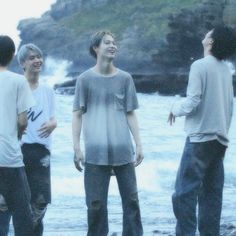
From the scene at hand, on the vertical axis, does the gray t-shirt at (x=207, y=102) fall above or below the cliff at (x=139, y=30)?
above

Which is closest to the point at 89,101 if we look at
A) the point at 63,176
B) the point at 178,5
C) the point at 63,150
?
the point at 63,176

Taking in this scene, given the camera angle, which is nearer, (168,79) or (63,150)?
(63,150)

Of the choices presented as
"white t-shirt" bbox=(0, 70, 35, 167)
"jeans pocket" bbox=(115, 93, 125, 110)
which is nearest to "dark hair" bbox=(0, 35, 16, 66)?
"white t-shirt" bbox=(0, 70, 35, 167)

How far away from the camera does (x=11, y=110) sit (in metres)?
5.02

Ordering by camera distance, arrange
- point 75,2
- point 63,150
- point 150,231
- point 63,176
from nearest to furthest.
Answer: point 150,231, point 63,176, point 63,150, point 75,2

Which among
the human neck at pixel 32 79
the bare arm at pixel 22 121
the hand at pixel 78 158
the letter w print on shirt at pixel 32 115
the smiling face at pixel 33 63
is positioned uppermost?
the smiling face at pixel 33 63

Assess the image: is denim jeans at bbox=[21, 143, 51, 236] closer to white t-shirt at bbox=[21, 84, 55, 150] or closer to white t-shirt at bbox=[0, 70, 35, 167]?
white t-shirt at bbox=[21, 84, 55, 150]

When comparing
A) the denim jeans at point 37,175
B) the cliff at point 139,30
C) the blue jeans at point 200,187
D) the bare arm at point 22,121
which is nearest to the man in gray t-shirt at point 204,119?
the blue jeans at point 200,187

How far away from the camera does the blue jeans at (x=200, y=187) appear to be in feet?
18.5

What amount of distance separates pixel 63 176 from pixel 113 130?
355 inches

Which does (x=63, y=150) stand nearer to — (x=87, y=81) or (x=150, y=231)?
(x=150, y=231)

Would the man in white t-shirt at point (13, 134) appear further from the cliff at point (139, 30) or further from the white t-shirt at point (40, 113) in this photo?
the cliff at point (139, 30)

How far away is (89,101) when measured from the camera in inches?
222

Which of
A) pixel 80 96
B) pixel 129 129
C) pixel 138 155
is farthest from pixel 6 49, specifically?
pixel 138 155
